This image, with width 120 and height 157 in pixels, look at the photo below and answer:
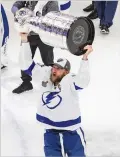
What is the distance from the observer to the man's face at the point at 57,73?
1.97m

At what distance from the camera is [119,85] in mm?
2883

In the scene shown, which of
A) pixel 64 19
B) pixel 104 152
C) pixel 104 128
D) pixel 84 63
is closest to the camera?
pixel 64 19

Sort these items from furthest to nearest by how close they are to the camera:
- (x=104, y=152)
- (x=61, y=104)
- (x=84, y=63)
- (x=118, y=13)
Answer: (x=118, y=13), (x=104, y=152), (x=61, y=104), (x=84, y=63)

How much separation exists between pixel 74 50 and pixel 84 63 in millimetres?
268

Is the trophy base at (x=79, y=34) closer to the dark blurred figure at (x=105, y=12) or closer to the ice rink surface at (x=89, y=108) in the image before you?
the ice rink surface at (x=89, y=108)

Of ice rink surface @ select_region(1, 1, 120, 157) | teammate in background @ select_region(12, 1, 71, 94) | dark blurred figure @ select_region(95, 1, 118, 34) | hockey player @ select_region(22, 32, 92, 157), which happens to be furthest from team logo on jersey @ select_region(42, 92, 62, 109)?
dark blurred figure @ select_region(95, 1, 118, 34)

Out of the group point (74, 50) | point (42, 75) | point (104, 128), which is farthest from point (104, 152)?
point (74, 50)

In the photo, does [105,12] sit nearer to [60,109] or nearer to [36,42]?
[36,42]

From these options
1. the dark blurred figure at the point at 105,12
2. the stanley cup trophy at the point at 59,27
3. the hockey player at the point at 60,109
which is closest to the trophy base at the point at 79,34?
the stanley cup trophy at the point at 59,27

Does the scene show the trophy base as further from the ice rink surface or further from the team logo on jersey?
the ice rink surface

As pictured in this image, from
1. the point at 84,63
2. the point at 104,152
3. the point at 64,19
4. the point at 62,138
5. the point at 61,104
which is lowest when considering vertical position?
the point at 104,152

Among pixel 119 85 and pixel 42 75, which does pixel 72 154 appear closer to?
pixel 42 75

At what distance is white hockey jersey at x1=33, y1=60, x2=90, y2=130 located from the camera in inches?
77.3

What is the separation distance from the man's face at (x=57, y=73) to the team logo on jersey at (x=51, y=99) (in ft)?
0.18
